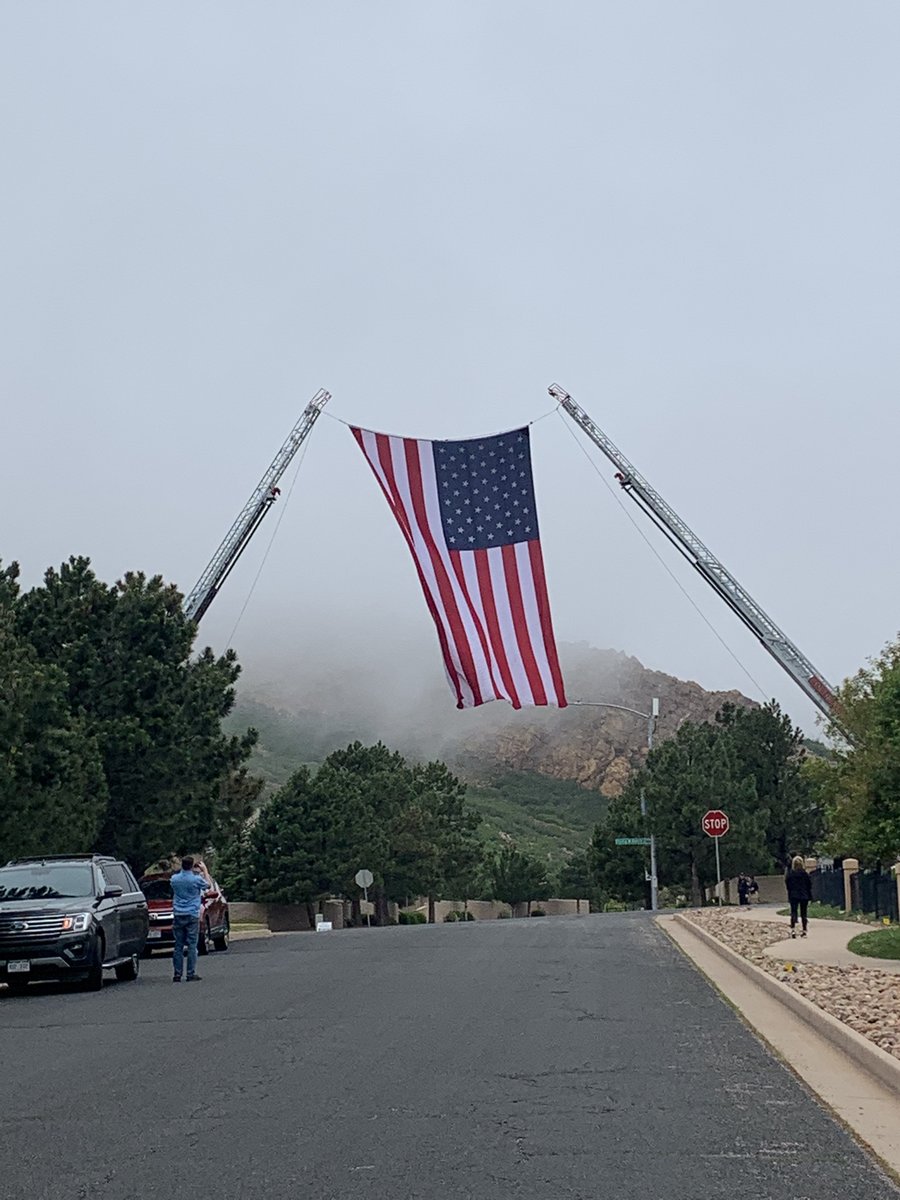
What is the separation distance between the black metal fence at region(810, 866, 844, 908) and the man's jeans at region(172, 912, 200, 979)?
25227 mm

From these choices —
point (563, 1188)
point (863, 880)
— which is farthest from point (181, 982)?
point (863, 880)

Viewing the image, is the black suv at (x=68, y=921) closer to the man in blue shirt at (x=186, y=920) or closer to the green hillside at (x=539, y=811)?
the man in blue shirt at (x=186, y=920)

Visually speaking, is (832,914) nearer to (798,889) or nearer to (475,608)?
(798,889)

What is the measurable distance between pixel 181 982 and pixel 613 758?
16312cm

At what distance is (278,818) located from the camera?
211 ft

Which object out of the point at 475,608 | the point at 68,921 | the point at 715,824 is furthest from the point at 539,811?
the point at 68,921

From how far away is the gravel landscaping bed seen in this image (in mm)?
13484

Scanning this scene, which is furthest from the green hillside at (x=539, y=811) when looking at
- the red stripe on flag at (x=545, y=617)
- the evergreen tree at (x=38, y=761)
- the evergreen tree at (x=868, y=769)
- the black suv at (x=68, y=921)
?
the black suv at (x=68, y=921)

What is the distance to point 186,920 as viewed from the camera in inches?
821

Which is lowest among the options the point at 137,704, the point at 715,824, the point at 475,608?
the point at 715,824

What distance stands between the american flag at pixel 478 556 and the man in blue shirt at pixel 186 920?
13.5 meters

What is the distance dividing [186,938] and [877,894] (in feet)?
61.1

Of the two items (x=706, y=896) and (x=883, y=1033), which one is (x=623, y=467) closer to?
(x=706, y=896)

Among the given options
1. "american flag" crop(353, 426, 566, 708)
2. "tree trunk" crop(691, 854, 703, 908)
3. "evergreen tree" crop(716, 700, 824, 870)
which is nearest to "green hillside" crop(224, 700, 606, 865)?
"evergreen tree" crop(716, 700, 824, 870)
